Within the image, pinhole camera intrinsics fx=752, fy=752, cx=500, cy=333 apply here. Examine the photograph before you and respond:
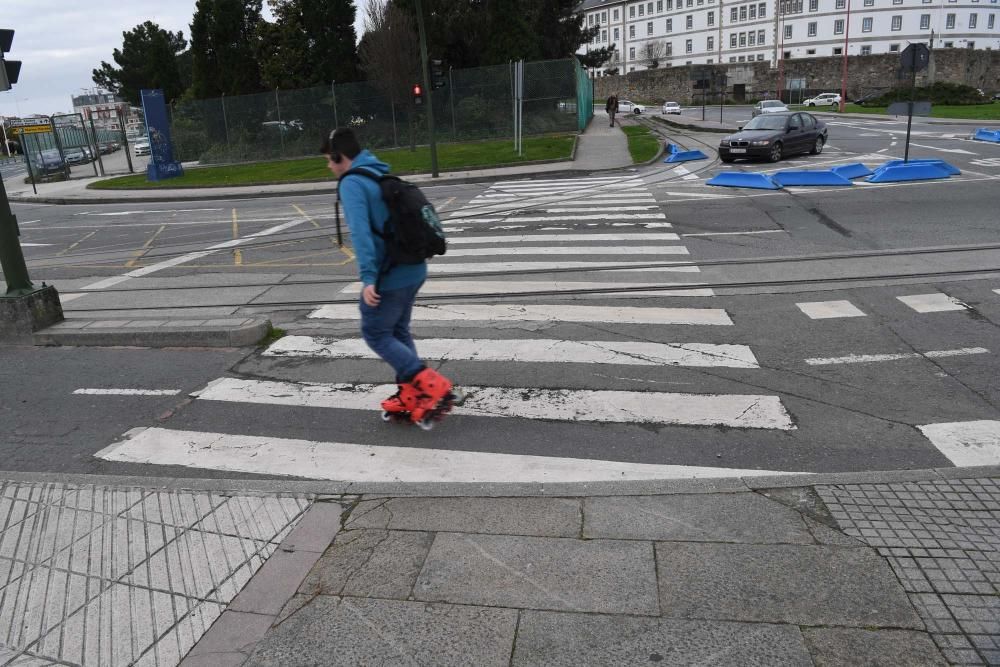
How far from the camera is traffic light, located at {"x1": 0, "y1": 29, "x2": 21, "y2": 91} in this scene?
303 inches

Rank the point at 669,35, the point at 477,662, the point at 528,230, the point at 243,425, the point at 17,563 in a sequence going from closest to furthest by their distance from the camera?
the point at 477,662 → the point at 17,563 → the point at 243,425 → the point at 528,230 → the point at 669,35

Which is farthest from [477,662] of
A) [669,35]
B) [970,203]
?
[669,35]

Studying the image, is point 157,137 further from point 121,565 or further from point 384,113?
point 121,565

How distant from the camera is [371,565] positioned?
3729mm

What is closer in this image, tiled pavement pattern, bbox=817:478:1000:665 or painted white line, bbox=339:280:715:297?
tiled pavement pattern, bbox=817:478:1000:665

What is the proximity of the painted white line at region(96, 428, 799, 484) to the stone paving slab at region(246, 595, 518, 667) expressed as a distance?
4.43ft

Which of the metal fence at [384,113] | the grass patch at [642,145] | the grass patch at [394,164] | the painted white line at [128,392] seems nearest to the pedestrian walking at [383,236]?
the painted white line at [128,392]

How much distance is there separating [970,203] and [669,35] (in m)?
109

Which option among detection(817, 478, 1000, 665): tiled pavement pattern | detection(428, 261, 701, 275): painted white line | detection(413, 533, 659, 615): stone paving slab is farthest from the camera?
detection(428, 261, 701, 275): painted white line

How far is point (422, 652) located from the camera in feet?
10.1

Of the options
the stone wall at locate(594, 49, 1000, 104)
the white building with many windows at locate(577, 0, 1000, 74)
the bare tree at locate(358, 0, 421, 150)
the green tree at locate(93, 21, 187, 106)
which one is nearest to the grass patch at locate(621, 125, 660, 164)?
the bare tree at locate(358, 0, 421, 150)

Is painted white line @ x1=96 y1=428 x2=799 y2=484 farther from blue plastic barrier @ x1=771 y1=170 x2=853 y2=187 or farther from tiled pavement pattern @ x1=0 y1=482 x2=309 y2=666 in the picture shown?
blue plastic barrier @ x1=771 y1=170 x2=853 y2=187

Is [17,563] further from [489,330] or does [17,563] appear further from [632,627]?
[489,330]

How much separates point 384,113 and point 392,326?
109 ft
